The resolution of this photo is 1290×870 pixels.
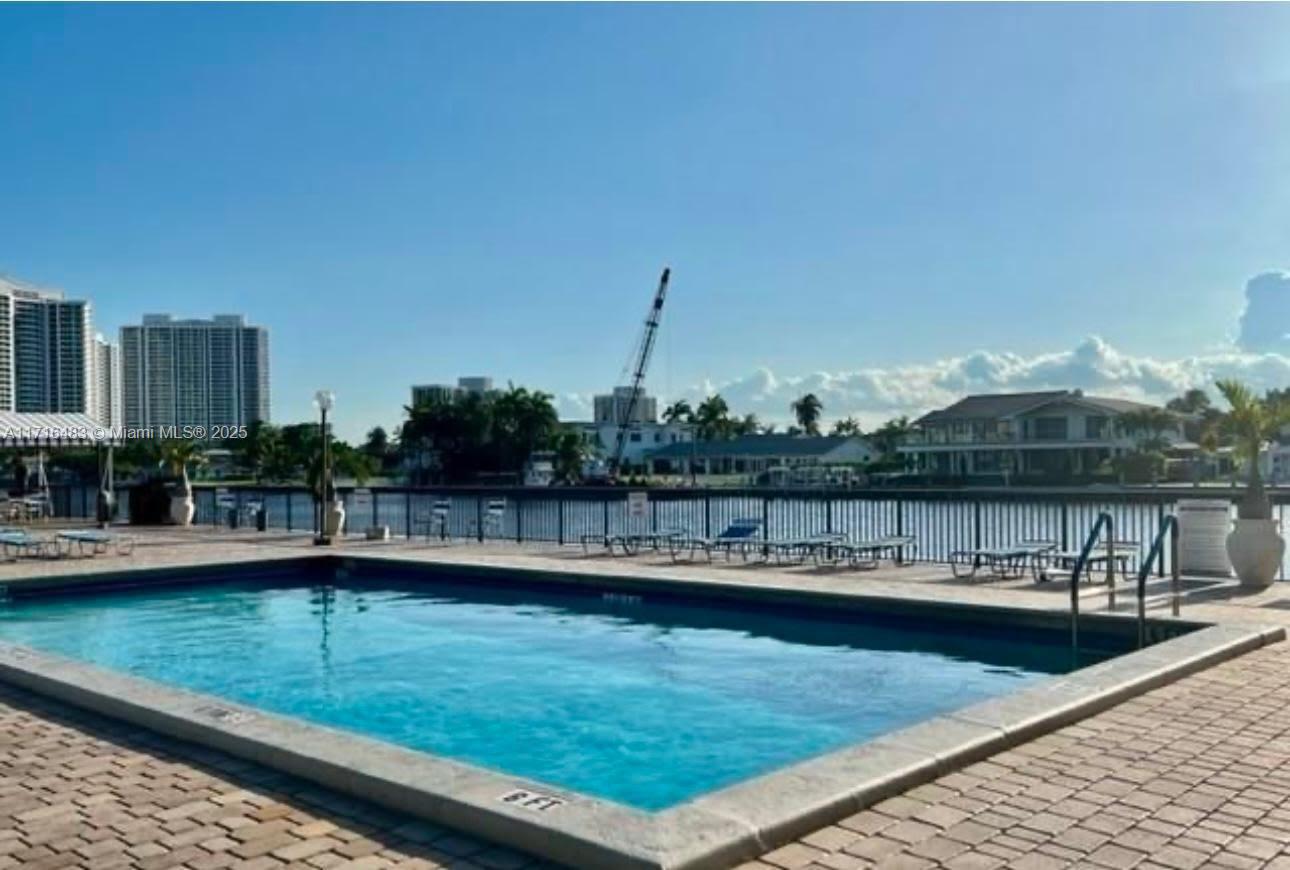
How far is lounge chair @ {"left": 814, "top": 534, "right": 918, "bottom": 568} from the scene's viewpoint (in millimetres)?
13492

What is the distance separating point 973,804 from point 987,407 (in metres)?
64.4

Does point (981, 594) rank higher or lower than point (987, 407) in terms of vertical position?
lower

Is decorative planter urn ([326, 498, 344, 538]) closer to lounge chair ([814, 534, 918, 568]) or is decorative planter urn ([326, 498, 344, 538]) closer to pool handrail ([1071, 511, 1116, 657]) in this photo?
lounge chair ([814, 534, 918, 568])

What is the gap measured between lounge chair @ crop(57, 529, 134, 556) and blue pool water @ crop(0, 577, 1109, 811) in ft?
10.0

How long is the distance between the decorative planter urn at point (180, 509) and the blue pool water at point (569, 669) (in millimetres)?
10889

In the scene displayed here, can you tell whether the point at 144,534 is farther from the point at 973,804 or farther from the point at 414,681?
the point at 973,804

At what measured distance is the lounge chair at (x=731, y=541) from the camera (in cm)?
1479

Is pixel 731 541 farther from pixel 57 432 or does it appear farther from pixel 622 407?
pixel 622 407

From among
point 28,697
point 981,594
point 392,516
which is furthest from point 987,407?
point 28,697

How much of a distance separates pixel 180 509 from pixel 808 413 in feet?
306

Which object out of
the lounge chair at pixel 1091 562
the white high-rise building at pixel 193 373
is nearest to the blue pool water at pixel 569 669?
the lounge chair at pixel 1091 562

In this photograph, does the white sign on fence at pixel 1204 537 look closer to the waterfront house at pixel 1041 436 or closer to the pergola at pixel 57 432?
the pergola at pixel 57 432

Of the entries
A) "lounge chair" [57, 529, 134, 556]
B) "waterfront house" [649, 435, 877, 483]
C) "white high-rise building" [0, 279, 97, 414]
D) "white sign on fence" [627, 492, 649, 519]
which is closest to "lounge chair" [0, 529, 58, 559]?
"lounge chair" [57, 529, 134, 556]

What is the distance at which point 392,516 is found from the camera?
1057 inches
